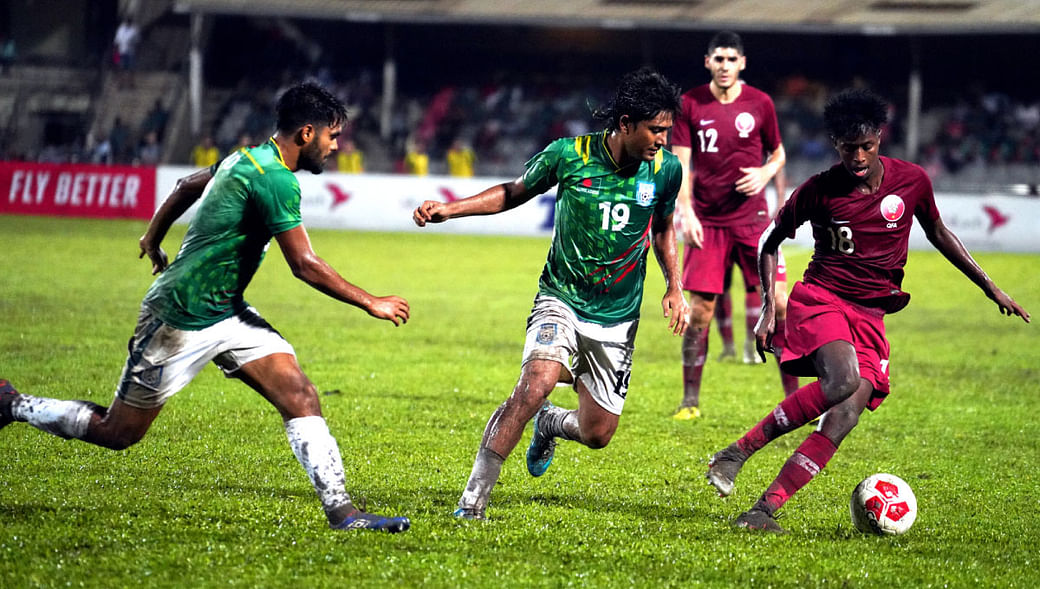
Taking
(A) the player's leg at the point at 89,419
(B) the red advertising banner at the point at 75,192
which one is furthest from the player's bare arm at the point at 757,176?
(B) the red advertising banner at the point at 75,192

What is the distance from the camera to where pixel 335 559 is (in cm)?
507

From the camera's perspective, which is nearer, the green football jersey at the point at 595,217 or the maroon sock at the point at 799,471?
the maroon sock at the point at 799,471

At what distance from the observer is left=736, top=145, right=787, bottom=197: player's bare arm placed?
360 inches

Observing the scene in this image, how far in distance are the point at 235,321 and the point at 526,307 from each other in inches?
430

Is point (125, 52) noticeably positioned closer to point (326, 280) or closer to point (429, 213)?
point (429, 213)

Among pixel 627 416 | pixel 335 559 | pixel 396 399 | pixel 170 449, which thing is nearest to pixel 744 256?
pixel 627 416

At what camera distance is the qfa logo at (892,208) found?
625 centimetres

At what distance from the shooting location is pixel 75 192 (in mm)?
29094

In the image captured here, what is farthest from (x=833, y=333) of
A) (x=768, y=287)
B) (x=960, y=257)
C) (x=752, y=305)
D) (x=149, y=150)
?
(x=149, y=150)

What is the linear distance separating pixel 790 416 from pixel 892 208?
3.83 ft

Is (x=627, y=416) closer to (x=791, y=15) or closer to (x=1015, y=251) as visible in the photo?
(x=1015, y=251)

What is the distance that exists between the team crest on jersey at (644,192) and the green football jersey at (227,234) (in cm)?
172

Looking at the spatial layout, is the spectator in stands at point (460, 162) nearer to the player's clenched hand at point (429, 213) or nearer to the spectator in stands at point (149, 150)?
the spectator in stands at point (149, 150)

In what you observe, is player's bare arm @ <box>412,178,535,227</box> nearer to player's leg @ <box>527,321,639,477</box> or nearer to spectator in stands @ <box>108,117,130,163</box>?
player's leg @ <box>527,321,639,477</box>
